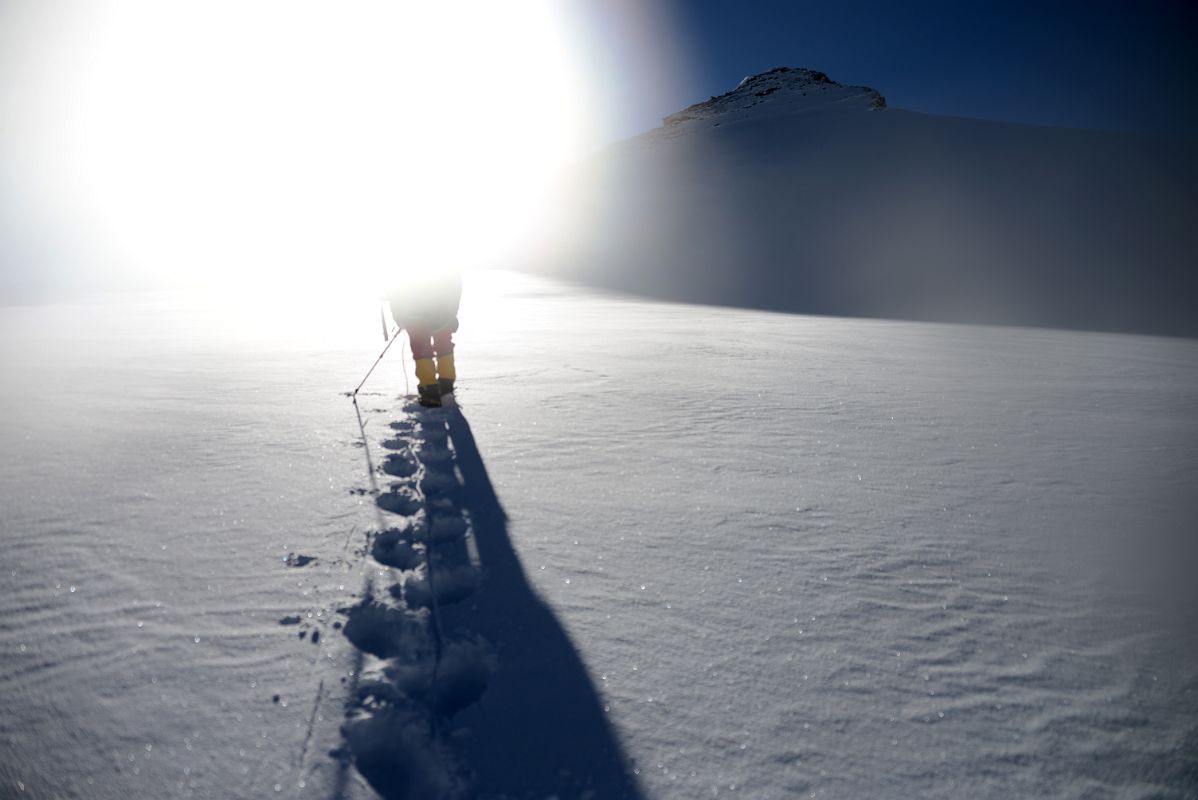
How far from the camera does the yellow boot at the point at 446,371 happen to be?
3446mm

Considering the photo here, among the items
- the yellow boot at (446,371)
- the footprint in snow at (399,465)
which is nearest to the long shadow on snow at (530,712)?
the footprint in snow at (399,465)

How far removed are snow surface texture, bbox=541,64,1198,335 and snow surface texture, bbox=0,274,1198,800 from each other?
7.95m

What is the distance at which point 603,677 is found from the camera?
47.0 inches

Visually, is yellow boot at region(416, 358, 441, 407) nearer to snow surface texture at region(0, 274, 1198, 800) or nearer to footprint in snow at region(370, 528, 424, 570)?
snow surface texture at region(0, 274, 1198, 800)

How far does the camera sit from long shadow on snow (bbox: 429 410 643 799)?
38.6 inches

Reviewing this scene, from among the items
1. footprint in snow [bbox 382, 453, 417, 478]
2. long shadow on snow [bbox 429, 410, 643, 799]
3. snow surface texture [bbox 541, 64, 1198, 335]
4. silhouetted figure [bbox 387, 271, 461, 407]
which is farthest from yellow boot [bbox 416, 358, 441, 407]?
snow surface texture [bbox 541, 64, 1198, 335]

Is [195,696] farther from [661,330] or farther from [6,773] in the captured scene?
[661,330]

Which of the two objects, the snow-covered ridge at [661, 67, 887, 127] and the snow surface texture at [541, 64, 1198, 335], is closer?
the snow surface texture at [541, 64, 1198, 335]

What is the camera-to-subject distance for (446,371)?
3484 millimetres

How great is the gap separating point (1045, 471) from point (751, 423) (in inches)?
45.9

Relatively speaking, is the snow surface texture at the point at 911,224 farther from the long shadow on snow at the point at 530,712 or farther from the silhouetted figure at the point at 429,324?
the long shadow on snow at the point at 530,712

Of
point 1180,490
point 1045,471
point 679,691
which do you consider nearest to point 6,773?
point 679,691

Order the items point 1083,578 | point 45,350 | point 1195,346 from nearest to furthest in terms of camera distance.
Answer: point 1083,578 → point 45,350 → point 1195,346

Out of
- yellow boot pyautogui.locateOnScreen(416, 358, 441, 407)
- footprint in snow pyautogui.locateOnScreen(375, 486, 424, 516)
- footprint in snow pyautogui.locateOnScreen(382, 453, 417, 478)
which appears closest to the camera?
footprint in snow pyautogui.locateOnScreen(375, 486, 424, 516)
